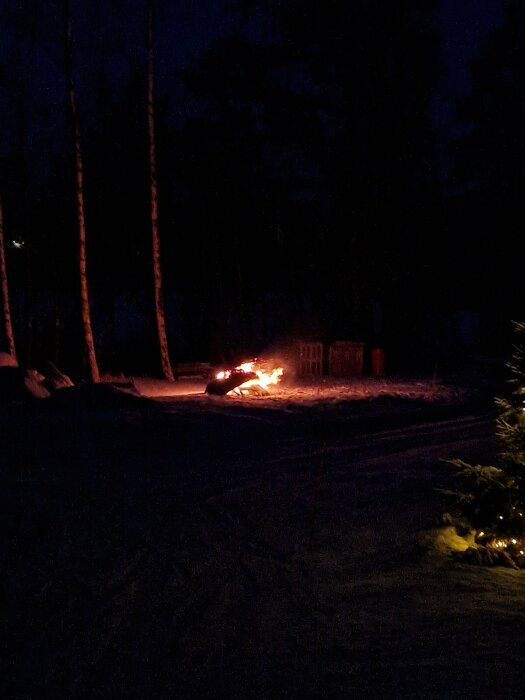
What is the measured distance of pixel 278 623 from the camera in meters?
5.93

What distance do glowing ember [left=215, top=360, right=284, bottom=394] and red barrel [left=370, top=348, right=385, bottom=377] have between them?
13.1ft

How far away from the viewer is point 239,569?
287 inches

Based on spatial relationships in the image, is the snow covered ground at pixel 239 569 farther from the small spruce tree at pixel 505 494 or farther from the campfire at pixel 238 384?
the campfire at pixel 238 384

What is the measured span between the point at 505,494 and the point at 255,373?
1299 cm

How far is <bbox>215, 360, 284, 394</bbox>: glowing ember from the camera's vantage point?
19391 mm

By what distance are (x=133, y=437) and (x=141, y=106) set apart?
63.0ft

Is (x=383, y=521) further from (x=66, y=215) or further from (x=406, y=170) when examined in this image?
(x=66, y=215)

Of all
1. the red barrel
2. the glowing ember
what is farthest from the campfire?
the red barrel

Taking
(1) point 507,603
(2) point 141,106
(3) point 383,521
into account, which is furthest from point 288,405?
(2) point 141,106

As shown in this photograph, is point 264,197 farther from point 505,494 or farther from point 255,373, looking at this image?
point 505,494

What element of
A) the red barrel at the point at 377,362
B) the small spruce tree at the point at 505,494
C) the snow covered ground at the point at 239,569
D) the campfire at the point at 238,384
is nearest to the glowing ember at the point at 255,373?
the campfire at the point at 238,384

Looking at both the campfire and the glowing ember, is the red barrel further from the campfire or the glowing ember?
the campfire

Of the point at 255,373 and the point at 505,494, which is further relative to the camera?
the point at 255,373

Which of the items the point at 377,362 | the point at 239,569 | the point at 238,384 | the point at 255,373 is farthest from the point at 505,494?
the point at 377,362
